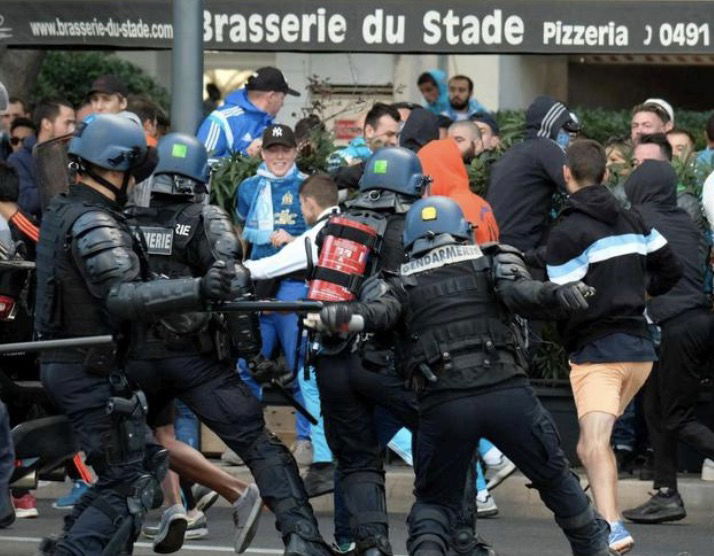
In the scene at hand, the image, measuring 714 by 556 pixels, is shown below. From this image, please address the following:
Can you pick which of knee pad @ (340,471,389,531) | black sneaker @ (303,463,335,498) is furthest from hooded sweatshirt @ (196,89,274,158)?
knee pad @ (340,471,389,531)

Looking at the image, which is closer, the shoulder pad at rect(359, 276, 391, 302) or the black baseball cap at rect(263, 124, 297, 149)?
the shoulder pad at rect(359, 276, 391, 302)

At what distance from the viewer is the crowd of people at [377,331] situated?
324 inches

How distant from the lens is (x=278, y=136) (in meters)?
11.8

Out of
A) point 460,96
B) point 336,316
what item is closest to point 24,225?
point 336,316

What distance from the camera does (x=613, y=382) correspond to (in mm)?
9672

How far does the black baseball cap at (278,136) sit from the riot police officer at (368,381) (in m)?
2.53

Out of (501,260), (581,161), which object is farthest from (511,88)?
(501,260)

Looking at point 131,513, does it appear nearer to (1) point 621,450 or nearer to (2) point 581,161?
(2) point 581,161

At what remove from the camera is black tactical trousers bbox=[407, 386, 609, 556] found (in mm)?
8164

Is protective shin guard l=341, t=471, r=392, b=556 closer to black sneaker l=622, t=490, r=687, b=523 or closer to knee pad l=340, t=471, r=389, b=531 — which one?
knee pad l=340, t=471, r=389, b=531

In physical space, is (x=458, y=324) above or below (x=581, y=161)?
below

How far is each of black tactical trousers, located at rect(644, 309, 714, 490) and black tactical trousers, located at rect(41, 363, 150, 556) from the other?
11.3 feet

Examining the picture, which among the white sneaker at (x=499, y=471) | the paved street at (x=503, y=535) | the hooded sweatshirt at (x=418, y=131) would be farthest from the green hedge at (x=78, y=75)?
the white sneaker at (x=499, y=471)

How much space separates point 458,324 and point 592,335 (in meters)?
1.62
